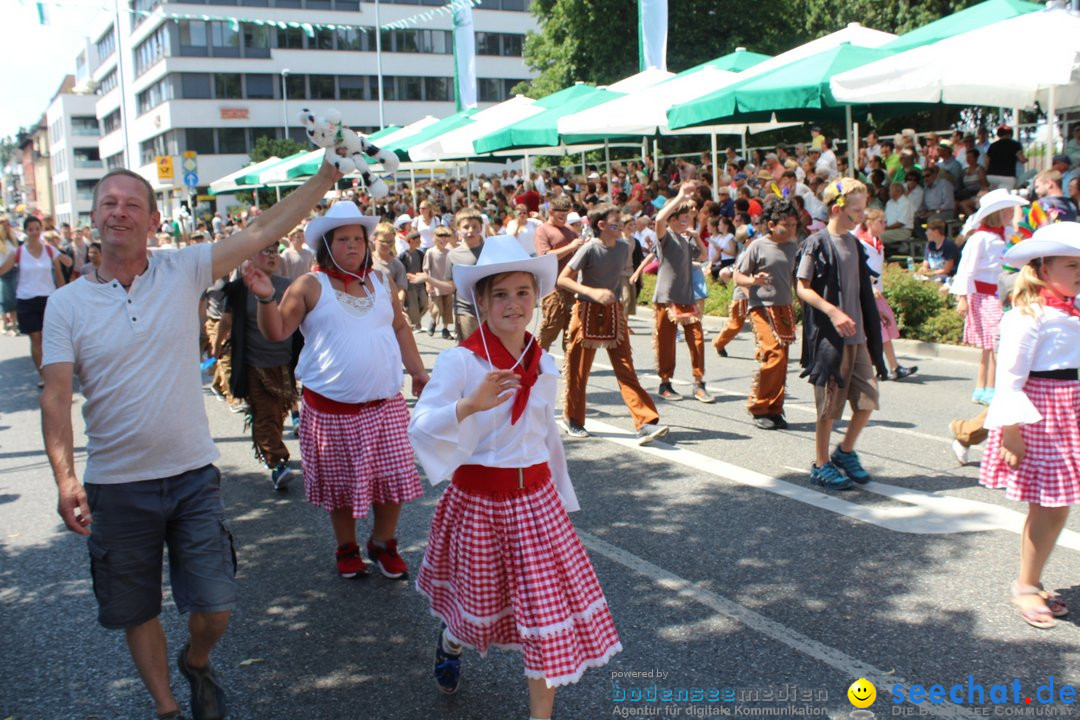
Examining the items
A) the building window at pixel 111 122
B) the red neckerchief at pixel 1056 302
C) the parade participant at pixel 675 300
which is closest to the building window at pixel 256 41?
the building window at pixel 111 122

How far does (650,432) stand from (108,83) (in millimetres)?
Result: 89905

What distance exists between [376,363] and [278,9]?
62782 mm

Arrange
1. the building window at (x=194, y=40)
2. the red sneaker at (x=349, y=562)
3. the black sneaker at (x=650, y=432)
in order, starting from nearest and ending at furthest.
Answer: the red sneaker at (x=349, y=562), the black sneaker at (x=650, y=432), the building window at (x=194, y=40)

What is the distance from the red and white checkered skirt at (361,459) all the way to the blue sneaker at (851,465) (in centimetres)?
289

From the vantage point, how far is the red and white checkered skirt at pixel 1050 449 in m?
4.09

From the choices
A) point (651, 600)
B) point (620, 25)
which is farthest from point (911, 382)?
point (620, 25)

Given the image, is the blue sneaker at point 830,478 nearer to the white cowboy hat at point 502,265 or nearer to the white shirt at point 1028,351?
the white shirt at point 1028,351

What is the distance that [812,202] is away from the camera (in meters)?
15.3

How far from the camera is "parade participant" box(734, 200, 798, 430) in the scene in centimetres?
805

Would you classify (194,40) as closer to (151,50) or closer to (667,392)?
(151,50)

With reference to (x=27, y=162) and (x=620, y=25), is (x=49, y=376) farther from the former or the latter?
(x=27, y=162)

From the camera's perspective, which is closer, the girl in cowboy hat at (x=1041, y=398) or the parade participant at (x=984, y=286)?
the girl in cowboy hat at (x=1041, y=398)

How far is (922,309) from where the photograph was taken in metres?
11.9

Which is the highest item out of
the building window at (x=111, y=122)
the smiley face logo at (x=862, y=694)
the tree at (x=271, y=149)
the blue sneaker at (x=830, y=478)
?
the building window at (x=111, y=122)
